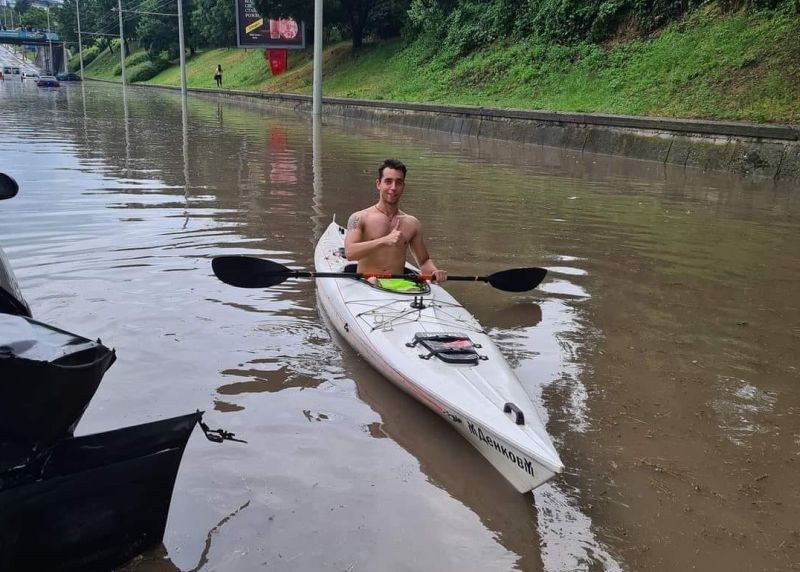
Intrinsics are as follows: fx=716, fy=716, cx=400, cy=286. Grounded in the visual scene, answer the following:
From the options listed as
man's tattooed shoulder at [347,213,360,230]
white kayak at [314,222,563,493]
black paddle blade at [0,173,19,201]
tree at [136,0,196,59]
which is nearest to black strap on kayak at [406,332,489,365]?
white kayak at [314,222,563,493]

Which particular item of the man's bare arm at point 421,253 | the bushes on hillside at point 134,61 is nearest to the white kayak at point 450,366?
the man's bare arm at point 421,253

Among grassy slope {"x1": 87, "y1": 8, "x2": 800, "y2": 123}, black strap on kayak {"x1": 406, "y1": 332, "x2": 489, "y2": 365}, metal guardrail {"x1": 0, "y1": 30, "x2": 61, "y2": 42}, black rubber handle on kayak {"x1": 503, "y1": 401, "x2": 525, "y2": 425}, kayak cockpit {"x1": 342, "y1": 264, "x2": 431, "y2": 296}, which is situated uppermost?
metal guardrail {"x1": 0, "y1": 30, "x2": 61, "y2": 42}

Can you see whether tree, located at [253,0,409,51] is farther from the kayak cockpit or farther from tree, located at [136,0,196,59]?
tree, located at [136,0,196,59]

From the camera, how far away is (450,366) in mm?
3998

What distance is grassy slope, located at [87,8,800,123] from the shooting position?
14398 mm

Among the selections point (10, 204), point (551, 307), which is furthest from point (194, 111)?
point (551, 307)

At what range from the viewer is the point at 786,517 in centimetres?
326

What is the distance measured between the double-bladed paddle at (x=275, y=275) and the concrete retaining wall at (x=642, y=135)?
8.86 meters

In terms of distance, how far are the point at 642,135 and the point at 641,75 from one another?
3.51 meters

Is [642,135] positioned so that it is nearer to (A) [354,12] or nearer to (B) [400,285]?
(B) [400,285]

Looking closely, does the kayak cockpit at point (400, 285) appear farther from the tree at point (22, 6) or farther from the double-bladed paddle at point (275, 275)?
the tree at point (22, 6)

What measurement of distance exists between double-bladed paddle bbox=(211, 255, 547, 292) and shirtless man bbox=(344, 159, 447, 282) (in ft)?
0.55

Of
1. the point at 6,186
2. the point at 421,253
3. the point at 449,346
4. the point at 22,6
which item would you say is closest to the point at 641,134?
the point at 421,253

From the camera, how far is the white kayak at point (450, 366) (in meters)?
3.29
